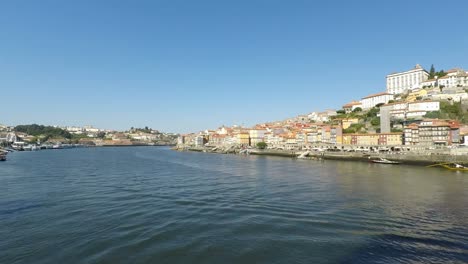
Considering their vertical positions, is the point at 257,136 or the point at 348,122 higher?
the point at 348,122

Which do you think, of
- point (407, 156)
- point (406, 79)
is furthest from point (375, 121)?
point (406, 79)

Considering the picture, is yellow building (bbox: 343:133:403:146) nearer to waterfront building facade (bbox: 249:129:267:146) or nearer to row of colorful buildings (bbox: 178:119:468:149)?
row of colorful buildings (bbox: 178:119:468:149)

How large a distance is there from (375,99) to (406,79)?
11.8 m

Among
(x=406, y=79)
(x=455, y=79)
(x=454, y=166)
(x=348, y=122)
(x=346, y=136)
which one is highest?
(x=406, y=79)

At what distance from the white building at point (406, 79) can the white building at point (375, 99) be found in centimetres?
760

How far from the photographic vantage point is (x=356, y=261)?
662 centimetres

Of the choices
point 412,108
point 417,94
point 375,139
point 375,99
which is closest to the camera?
point 375,139

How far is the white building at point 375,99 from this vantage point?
60.3 m

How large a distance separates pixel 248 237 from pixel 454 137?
124 feet

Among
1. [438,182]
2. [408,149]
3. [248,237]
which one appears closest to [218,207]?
[248,237]

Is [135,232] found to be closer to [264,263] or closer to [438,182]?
[264,263]

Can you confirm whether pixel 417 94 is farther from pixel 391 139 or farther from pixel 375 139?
pixel 375 139

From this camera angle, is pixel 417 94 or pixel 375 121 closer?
pixel 375 121

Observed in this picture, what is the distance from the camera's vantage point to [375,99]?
202 ft
